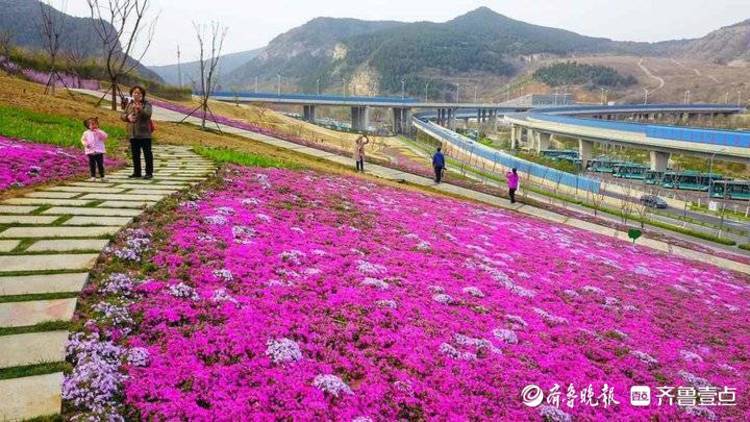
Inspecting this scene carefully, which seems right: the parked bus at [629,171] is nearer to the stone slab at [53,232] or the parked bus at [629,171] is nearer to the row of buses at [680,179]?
the row of buses at [680,179]

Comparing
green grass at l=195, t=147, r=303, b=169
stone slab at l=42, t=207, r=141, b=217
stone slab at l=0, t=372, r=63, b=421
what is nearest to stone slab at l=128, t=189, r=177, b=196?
stone slab at l=42, t=207, r=141, b=217

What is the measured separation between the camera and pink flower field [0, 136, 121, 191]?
13492 mm

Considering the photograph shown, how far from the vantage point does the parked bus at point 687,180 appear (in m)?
70.1

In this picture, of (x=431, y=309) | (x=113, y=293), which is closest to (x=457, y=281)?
(x=431, y=309)

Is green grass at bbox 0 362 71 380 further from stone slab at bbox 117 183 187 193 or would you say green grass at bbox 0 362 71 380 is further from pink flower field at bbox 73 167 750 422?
stone slab at bbox 117 183 187 193

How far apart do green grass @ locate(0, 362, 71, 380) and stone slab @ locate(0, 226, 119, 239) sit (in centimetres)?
418

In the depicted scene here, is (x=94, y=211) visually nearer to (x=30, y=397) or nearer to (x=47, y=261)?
(x=47, y=261)

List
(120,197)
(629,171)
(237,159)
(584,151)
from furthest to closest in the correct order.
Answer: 1. (584,151)
2. (629,171)
3. (237,159)
4. (120,197)

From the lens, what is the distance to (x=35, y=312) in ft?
21.6

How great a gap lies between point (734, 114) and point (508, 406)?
207 m

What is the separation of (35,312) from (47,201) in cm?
618

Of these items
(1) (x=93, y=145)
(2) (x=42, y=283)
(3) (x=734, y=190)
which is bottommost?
(3) (x=734, y=190)

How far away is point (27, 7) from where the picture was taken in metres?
180

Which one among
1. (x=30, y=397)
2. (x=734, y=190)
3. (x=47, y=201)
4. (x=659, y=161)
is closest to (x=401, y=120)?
(x=659, y=161)
